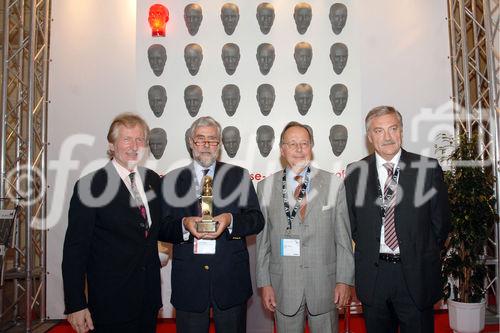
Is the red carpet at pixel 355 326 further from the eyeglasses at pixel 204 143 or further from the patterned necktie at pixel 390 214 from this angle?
the eyeglasses at pixel 204 143

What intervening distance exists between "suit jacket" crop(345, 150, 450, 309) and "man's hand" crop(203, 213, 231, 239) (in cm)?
83

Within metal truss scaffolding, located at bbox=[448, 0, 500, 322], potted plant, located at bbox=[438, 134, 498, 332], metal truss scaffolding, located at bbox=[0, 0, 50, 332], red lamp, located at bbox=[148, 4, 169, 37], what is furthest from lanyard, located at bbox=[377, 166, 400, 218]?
metal truss scaffolding, located at bbox=[0, 0, 50, 332]

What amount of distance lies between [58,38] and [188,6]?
1607 millimetres

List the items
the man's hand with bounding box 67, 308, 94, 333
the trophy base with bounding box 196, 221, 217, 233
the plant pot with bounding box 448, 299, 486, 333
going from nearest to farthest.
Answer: the man's hand with bounding box 67, 308, 94, 333, the trophy base with bounding box 196, 221, 217, 233, the plant pot with bounding box 448, 299, 486, 333

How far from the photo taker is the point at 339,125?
4949mm

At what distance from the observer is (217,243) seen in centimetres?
248

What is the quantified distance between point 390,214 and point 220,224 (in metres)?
1.01

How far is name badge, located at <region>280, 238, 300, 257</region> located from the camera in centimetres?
252

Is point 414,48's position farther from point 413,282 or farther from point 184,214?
point 184,214

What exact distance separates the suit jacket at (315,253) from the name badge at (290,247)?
0.02 metres

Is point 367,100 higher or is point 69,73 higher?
point 69,73

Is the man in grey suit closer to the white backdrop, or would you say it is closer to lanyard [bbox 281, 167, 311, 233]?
lanyard [bbox 281, 167, 311, 233]

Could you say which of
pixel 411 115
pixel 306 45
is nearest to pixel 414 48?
pixel 411 115

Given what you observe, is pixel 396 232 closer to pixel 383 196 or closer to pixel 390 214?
pixel 390 214
